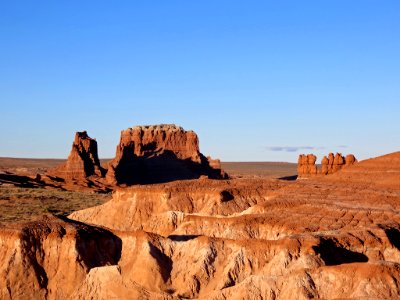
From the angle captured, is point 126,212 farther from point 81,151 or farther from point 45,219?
point 81,151

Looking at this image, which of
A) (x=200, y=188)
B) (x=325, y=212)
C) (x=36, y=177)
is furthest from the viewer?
(x=36, y=177)

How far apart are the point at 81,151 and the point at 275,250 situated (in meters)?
107

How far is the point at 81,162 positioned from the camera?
15162 cm

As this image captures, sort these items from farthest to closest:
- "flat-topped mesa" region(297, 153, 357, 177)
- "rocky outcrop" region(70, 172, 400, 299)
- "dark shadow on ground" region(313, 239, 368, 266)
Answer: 1. "flat-topped mesa" region(297, 153, 357, 177)
2. "dark shadow on ground" region(313, 239, 368, 266)
3. "rocky outcrop" region(70, 172, 400, 299)

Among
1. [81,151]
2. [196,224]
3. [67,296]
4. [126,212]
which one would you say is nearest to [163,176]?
[81,151]

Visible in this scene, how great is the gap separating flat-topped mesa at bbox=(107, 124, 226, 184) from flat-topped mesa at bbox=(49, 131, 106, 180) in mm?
3785

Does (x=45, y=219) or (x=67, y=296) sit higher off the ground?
(x=45, y=219)

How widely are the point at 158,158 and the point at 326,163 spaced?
63792 mm

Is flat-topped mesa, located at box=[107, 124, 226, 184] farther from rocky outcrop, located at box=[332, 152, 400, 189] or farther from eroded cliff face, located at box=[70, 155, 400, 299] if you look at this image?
eroded cliff face, located at box=[70, 155, 400, 299]

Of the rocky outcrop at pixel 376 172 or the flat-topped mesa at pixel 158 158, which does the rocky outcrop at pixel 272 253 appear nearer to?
the rocky outcrop at pixel 376 172

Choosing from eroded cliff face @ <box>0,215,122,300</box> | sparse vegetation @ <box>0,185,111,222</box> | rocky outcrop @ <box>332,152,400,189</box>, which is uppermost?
rocky outcrop @ <box>332,152,400,189</box>

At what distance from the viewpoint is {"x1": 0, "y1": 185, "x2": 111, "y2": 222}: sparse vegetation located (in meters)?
93.8

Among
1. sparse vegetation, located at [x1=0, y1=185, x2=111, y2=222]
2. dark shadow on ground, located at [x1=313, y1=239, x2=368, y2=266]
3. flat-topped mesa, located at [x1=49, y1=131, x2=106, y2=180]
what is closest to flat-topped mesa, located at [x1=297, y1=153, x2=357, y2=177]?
sparse vegetation, located at [x1=0, y1=185, x2=111, y2=222]

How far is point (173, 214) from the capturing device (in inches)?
2881
